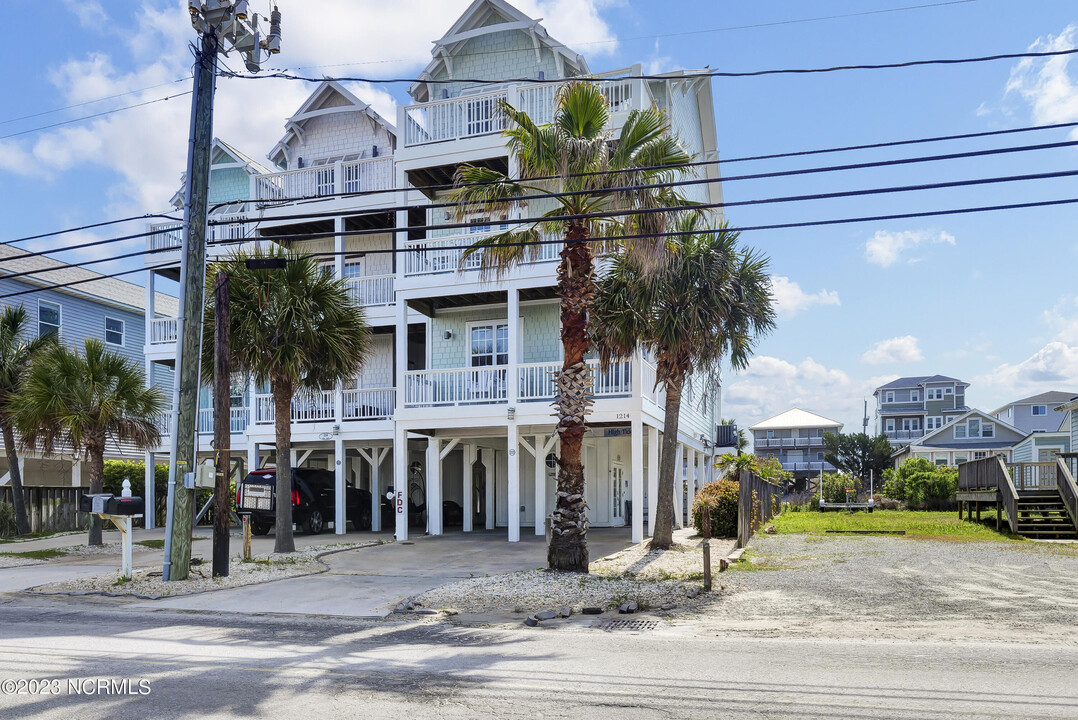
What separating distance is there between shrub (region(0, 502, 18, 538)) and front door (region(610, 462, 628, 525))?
56.1 feet

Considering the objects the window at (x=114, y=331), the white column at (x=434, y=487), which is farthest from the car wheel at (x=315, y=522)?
the window at (x=114, y=331)

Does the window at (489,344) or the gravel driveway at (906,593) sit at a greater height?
the window at (489,344)

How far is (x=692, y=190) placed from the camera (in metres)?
27.2

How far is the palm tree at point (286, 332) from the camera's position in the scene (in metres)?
16.9

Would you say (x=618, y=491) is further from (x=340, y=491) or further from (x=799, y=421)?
(x=799, y=421)

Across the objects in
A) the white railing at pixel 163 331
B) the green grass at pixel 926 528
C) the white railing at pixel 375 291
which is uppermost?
the white railing at pixel 375 291

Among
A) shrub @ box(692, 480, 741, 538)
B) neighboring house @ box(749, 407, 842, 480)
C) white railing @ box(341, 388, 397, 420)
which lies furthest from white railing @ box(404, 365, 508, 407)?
neighboring house @ box(749, 407, 842, 480)

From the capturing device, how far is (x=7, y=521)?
23625 millimetres

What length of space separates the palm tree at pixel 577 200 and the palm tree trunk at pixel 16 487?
16391 mm

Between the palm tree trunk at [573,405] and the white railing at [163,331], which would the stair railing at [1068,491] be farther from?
the white railing at [163,331]

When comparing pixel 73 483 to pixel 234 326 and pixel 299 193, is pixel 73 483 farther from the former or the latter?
pixel 234 326

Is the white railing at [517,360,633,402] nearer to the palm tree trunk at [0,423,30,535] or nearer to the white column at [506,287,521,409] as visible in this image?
the white column at [506,287,521,409]

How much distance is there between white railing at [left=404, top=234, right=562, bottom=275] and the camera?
67.7 feet

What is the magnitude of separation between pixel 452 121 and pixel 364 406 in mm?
8433
